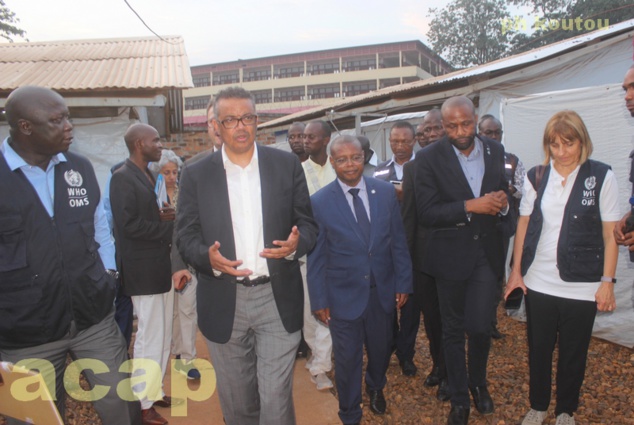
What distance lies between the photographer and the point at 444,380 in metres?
3.97

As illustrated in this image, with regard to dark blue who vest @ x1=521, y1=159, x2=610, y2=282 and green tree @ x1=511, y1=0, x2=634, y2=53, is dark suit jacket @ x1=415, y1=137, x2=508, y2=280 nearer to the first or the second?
dark blue who vest @ x1=521, y1=159, x2=610, y2=282

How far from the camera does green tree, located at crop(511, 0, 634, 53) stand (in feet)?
64.1

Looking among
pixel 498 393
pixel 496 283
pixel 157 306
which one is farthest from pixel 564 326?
pixel 157 306

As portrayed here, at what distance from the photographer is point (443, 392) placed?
3943 mm

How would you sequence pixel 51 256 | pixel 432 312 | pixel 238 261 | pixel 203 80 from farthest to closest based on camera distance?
pixel 203 80, pixel 432 312, pixel 51 256, pixel 238 261

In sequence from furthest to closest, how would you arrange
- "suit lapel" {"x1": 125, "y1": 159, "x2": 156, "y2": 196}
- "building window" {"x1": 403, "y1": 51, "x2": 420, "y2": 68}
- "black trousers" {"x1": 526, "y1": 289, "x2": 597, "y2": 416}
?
"building window" {"x1": 403, "y1": 51, "x2": 420, "y2": 68} → "suit lapel" {"x1": 125, "y1": 159, "x2": 156, "y2": 196} → "black trousers" {"x1": 526, "y1": 289, "x2": 597, "y2": 416}

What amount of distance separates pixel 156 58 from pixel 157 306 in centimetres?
625

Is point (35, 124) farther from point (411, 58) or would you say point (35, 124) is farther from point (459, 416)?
point (411, 58)

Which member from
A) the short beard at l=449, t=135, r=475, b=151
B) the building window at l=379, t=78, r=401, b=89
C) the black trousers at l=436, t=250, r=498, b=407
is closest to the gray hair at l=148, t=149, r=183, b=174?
the short beard at l=449, t=135, r=475, b=151

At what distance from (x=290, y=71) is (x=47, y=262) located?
4551cm

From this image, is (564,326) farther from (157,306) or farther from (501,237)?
(157,306)

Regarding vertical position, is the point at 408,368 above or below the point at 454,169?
below

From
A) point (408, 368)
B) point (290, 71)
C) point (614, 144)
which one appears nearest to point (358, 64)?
point (290, 71)

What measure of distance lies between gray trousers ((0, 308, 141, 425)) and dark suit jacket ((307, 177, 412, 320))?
129 cm
